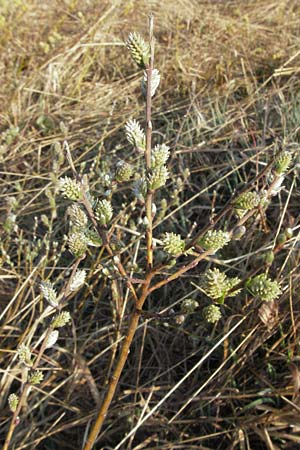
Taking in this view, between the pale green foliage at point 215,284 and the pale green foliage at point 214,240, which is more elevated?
the pale green foliage at point 214,240

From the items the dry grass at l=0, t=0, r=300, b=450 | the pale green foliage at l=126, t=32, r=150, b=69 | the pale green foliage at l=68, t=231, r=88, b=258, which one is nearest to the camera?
the pale green foliage at l=126, t=32, r=150, b=69

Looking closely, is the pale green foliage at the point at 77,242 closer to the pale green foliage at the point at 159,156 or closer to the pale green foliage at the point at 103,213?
the pale green foliage at the point at 103,213

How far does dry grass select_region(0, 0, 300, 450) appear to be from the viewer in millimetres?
1411

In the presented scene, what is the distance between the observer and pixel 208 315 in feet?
2.81

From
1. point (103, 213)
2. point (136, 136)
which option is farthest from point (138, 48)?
point (103, 213)

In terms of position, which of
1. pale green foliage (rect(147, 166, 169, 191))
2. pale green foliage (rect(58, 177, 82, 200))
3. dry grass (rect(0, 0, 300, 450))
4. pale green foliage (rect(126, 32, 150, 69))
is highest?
pale green foliage (rect(126, 32, 150, 69))

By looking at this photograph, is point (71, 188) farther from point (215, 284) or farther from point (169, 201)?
point (169, 201)

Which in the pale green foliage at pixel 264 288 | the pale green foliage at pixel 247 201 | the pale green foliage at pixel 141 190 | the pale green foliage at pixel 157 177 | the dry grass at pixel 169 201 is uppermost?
the pale green foliage at pixel 157 177

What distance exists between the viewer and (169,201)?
6.51 feet

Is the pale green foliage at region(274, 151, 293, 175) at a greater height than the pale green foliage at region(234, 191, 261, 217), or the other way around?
the pale green foliage at region(274, 151, 293, 175)

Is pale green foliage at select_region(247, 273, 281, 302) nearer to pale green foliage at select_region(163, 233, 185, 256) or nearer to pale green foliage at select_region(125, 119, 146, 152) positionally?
pale green foliage at select_region(163, 233, 185, 256)

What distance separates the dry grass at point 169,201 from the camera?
4.63 ft

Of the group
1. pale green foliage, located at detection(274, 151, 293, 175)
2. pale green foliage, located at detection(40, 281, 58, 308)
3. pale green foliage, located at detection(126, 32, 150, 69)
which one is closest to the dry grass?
pale green foliage, located at detection(40, 281, 58, 308)

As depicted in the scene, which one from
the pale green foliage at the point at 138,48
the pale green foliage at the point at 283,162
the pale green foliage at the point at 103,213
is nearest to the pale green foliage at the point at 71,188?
the pale green foliage at the point at 103,213
